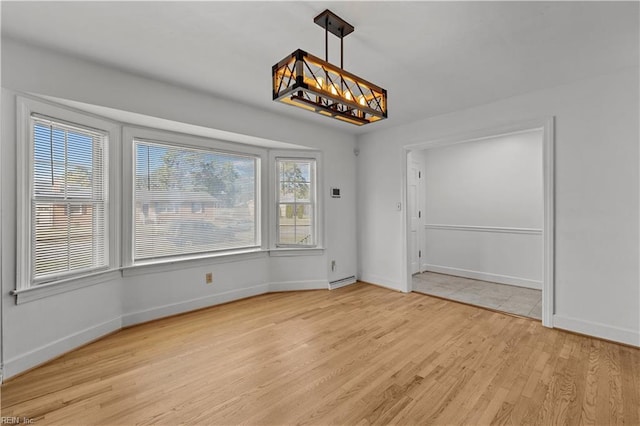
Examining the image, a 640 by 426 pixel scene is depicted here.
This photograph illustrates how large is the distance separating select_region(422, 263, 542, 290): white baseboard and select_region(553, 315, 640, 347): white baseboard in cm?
168

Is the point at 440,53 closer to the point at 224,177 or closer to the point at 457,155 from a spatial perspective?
the point at 224,177

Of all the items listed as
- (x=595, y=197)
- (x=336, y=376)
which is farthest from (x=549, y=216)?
(x=336, y=376)

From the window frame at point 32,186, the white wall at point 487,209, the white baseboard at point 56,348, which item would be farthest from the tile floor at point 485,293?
the window frame at point 32,186

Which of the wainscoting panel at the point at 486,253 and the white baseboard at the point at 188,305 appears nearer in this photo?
the white baseboard at the point at 188,305

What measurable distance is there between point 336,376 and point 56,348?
93.8 inches

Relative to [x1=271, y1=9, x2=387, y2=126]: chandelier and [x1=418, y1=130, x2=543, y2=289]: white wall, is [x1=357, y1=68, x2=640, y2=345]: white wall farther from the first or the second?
[x1=271, y1=9, x2=387, y2=126]: chandelier

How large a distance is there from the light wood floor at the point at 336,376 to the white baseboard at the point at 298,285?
105 centimetres

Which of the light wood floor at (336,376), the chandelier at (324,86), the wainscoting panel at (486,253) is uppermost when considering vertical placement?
the chandelier at (324,86)

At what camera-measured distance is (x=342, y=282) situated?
185 inches

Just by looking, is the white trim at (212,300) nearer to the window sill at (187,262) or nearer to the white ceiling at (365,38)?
the window sill at (187,262)

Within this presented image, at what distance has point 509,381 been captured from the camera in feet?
6.97

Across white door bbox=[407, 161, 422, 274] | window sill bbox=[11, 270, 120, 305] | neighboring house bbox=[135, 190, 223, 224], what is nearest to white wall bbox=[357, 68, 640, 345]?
white door bbox=[407, 161, 422, 274]

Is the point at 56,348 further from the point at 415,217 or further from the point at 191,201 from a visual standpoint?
the point at 415,217

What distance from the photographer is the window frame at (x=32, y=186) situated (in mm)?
2252
